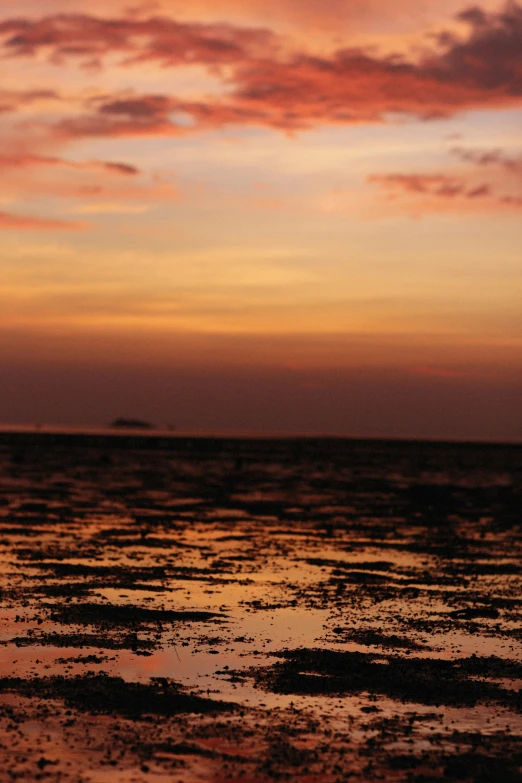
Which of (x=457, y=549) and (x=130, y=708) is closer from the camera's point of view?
(x=130, y=708)

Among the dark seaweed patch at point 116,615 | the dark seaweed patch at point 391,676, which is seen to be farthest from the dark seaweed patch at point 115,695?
the dark seaweed patch at point 116,615

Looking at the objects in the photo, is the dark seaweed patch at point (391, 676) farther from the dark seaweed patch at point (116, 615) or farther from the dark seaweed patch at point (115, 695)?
the dark seaweed patch at point (116, 615)

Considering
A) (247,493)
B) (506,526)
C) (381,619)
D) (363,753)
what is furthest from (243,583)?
(247,493)

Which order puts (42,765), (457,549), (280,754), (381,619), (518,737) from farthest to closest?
(457,549) < (381,619) < (518,737) < (280,754) < (42,765)

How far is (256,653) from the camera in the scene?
50.5 feet

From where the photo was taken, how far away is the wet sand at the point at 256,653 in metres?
10.4

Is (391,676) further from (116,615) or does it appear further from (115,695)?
(116,615)

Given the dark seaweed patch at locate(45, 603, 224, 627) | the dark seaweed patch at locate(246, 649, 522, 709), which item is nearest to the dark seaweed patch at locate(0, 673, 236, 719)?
the dark seaweed patch at locate(246, 649, 522, 709)

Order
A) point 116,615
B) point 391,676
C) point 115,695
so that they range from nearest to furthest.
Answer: point 115,695 → point 391,676 → point 116,615

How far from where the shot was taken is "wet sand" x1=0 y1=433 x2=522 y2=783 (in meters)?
10.4

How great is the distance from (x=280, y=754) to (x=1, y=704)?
11.3ft

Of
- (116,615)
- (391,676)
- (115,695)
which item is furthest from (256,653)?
(116,615)

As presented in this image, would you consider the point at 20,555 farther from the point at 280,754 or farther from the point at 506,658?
the point at 280,754

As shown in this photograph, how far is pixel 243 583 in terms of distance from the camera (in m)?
22.9
